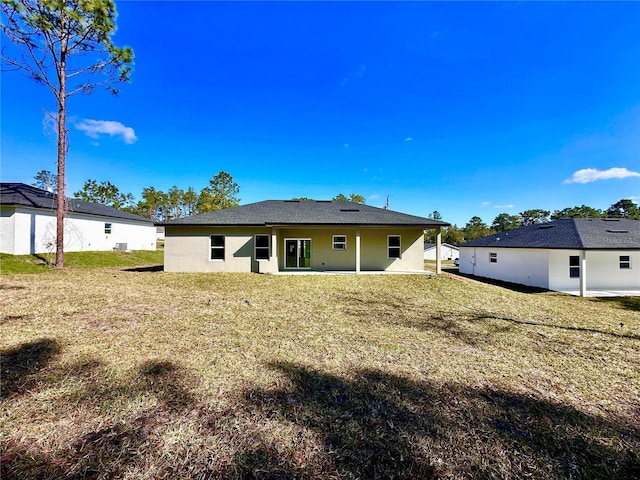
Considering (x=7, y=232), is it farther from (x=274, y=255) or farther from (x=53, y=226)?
(x=274, y=255)

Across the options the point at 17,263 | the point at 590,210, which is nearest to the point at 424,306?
the point at 17,263

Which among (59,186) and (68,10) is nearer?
(68,10)

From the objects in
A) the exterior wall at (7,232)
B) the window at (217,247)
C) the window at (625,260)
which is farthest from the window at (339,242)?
the exterior wall at (7,232)

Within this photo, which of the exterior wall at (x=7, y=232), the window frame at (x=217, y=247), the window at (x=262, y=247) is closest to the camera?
the window frame at (x=217, y=247)

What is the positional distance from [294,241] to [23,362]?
11.3 m

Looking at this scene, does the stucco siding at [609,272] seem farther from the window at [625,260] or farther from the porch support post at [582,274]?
the porch support post at [582,274]

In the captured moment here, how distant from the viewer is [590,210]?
54.6 metres

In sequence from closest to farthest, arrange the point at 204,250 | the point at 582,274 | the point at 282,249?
the point at 582,274 < the point at 204,250 < the point at 282,249

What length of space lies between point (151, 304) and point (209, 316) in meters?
1.99

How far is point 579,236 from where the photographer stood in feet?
43.7

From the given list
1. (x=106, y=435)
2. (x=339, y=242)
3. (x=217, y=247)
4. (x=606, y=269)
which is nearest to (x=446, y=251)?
(x=606, y=269)

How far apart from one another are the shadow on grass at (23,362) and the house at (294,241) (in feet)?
29.2

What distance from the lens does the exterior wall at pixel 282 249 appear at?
527 inches

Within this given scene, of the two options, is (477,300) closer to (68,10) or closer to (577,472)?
(577,472)
